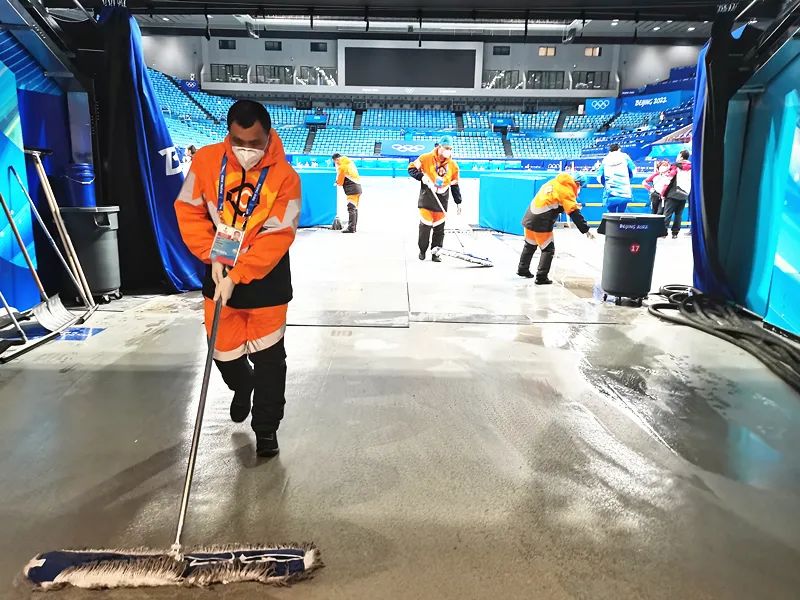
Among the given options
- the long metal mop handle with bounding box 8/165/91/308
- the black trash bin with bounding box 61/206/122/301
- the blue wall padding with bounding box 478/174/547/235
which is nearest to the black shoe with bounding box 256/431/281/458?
the long metal mop handle with bounding box 8/165/91/308

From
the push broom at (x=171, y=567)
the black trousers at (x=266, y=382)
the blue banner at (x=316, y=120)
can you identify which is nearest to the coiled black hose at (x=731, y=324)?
the black trousers at (x=266, y=382)

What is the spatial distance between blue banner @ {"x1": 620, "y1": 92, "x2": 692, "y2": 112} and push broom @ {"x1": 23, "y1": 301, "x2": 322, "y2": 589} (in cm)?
2817

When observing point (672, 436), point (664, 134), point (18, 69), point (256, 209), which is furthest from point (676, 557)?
point (664, 134)

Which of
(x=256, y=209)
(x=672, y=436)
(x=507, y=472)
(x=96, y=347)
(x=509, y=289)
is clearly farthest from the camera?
(x=509, y=289)

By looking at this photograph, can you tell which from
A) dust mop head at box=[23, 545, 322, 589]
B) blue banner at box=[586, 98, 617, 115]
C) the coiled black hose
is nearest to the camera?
dust mop head at box=[23, 545, 322, 589]

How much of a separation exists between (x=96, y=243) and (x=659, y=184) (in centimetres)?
985

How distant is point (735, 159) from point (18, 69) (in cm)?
621

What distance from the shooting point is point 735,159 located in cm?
490

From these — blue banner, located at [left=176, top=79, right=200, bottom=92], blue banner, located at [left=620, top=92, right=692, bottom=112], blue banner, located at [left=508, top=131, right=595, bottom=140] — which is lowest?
blue banner, located at [left=508, top=131, right=595, bottom=140]

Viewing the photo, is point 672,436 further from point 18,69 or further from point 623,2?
point 18,69

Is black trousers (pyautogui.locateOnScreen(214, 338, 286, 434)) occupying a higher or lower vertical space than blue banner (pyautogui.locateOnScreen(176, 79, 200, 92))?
lower

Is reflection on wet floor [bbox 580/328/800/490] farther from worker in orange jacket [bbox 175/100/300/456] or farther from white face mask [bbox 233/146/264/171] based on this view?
white face mask [bbox 233/146/264/171]

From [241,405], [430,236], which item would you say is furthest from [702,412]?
[430,236]

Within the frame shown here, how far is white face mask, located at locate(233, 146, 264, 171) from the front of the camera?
2111 millimetres
